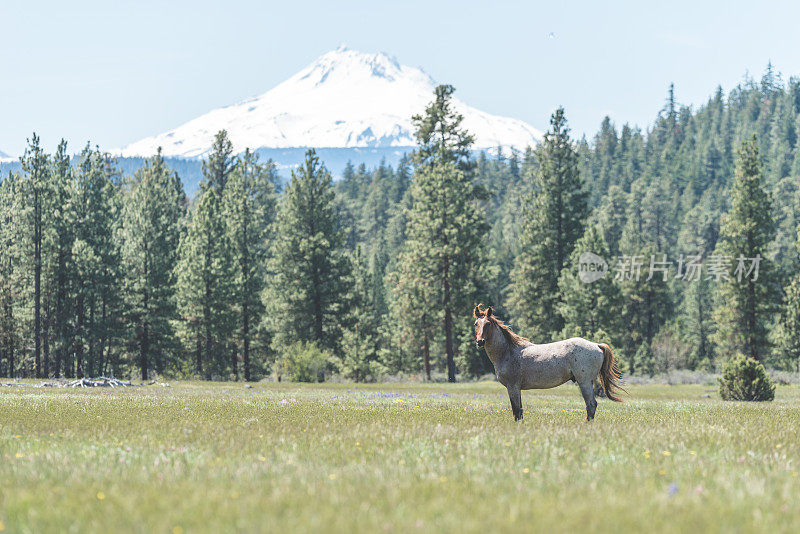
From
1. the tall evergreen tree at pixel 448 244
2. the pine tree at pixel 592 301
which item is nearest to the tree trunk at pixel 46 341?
the tall evergreen tree at pixel 448 244

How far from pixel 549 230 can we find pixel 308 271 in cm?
2378

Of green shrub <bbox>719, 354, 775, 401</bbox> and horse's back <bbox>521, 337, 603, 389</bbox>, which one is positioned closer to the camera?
horse's back <bbox>521, 337, 603, 389</bbox>

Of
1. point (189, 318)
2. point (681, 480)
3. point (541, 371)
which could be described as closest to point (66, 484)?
point (681, 480)

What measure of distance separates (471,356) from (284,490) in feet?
201

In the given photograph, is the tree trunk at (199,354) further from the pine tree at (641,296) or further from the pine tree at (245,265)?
the pine tree at (641,296)

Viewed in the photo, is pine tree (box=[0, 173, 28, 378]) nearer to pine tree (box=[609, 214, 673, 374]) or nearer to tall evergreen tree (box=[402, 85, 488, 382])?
tall evergreen tree (box=[402, 85, 488, 382])

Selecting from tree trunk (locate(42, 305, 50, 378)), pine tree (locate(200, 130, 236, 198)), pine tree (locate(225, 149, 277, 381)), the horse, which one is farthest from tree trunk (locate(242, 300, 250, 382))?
the horse

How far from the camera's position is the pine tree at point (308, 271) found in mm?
60312

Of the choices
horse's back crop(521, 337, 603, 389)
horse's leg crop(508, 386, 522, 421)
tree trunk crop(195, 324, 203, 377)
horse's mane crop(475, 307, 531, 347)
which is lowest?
tree trunk crop(195, 324, 203, 377)

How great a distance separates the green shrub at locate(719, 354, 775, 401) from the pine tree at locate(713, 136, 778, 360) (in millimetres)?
29116

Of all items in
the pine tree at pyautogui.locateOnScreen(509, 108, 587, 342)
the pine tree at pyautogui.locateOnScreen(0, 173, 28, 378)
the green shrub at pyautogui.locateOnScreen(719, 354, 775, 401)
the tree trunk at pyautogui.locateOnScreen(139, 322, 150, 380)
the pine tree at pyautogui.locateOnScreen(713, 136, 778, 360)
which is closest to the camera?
the green shrub at pyautogui.locateOnScreen(719, 354, 775, 401)

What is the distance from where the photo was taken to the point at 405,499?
20.5 feet

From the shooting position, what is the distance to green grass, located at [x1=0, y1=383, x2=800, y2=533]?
5.56 m

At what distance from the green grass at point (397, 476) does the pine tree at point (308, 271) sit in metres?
47.5
